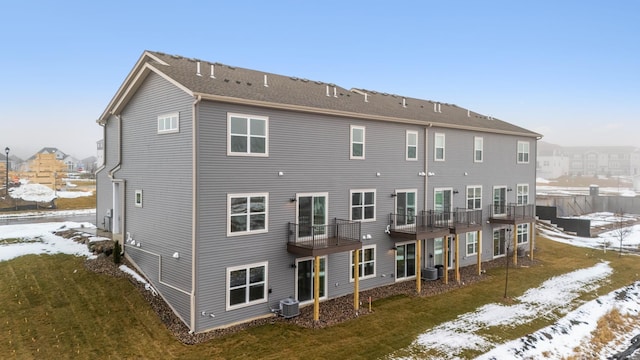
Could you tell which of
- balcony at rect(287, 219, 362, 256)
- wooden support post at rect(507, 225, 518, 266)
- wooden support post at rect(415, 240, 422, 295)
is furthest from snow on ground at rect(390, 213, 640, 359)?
balcony at rect(287, 219, 362, 256)

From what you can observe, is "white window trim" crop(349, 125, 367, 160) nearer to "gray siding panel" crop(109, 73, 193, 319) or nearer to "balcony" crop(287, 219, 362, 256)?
"balcony" crop(287, 219, 362, 256)

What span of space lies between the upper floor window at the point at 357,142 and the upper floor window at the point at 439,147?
5.35 meters

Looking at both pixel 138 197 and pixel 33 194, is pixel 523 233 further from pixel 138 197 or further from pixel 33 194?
pixel 33 194

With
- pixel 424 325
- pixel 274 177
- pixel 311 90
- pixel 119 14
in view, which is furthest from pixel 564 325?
pixel 119 14

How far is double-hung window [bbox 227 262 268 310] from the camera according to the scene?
38.3ft

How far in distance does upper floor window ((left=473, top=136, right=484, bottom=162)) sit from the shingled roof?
2.15ft

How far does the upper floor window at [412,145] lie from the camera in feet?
57.7

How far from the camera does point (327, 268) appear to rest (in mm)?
14430

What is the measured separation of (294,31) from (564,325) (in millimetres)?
44558

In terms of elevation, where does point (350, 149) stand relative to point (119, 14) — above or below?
below

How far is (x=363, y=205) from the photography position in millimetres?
15734

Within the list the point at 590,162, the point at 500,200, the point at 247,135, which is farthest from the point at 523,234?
the point at 590,162

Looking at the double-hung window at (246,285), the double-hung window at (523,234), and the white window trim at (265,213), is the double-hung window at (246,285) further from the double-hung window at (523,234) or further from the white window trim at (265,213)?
the double-hung window at (523,234)

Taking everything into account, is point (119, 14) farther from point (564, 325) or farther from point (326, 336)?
point (564, 325)
